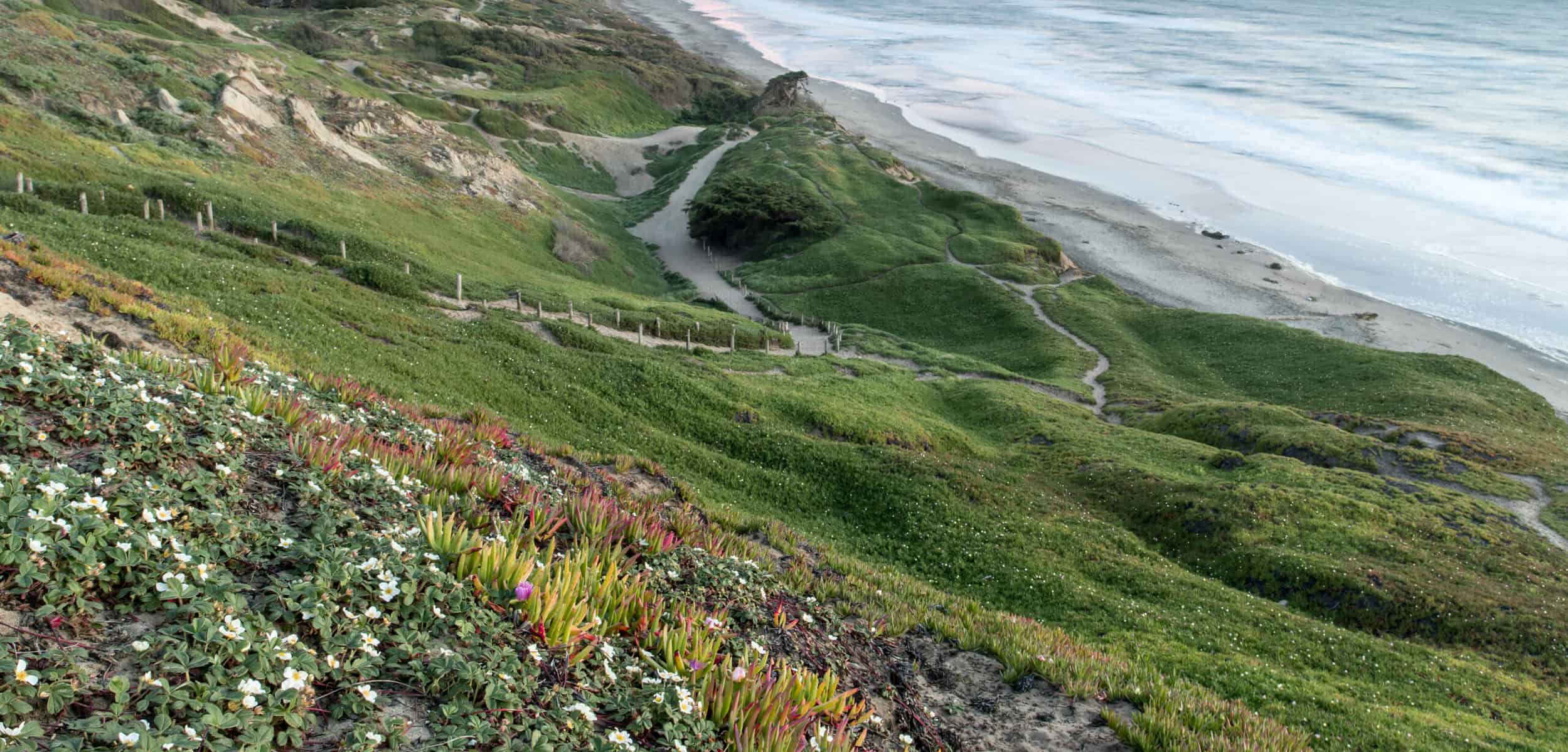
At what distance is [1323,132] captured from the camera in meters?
109

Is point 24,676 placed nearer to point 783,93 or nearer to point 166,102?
point 166,102

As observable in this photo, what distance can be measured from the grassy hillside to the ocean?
94.3ft

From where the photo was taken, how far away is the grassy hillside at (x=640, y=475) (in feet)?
16.8

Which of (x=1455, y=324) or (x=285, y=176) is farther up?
(x=285, y=176)

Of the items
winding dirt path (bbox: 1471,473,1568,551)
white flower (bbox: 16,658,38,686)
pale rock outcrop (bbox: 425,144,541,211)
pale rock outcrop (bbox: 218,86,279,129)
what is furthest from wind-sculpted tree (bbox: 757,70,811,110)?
white flower (bbox: 16,658,38,686)

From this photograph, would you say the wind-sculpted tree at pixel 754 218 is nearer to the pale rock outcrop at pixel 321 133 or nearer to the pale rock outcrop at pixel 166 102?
the pale rock outcrop at pixel 321 133

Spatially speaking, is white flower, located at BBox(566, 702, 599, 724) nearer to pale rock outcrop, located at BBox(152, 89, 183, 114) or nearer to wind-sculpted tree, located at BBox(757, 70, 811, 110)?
pale rock outcrop, located at BBox(152, 89, 183, 114)

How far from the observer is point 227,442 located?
22.9ft

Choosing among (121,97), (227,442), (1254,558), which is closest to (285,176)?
(121,97)

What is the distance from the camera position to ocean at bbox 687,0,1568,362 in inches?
2820

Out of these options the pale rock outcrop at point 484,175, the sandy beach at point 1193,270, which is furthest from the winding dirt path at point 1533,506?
the pale rock outcrop at point 484,175

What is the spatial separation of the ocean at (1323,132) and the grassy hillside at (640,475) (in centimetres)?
2876

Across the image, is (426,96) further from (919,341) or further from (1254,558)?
(1254,558)

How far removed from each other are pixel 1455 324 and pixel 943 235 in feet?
137
